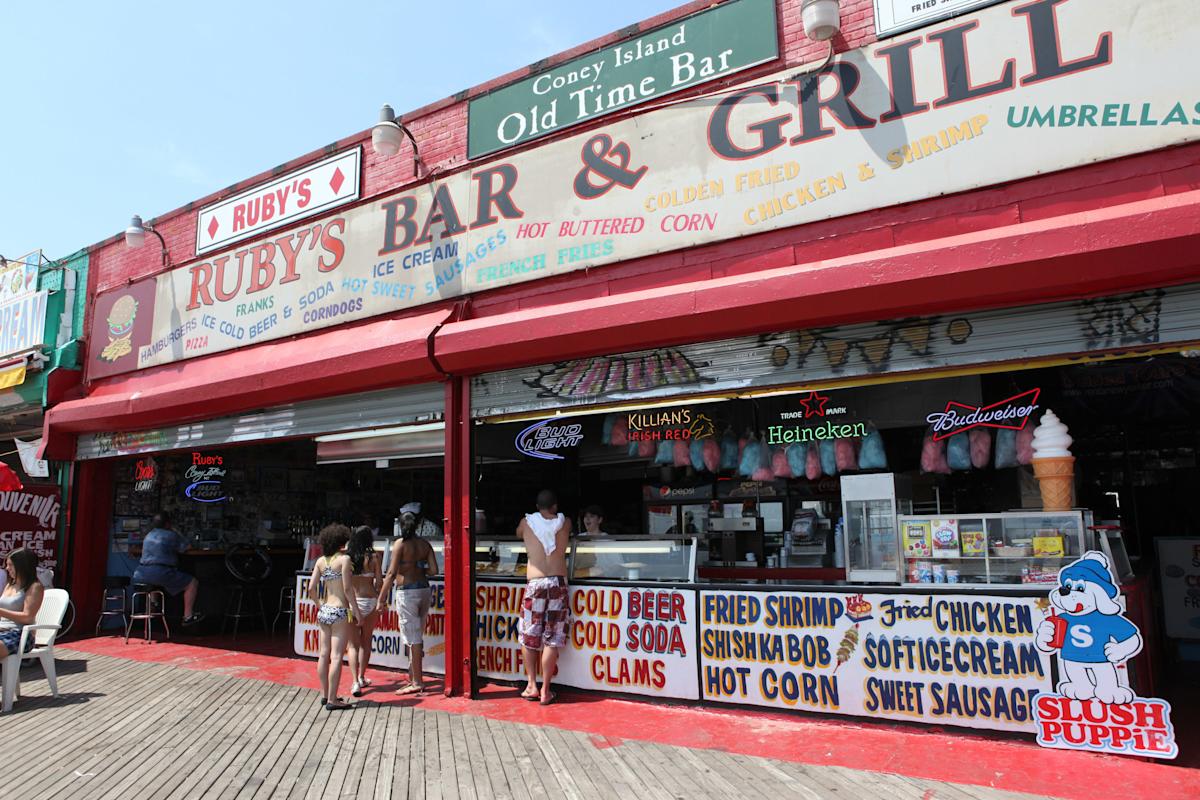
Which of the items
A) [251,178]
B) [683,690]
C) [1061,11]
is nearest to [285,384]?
[251,178]

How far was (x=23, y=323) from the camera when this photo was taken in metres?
13.3

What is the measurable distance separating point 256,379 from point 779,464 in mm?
5929

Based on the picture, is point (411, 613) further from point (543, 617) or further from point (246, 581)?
point (246, 581)

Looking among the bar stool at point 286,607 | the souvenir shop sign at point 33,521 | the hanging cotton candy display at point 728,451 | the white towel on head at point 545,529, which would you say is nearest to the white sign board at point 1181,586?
the hanging cotton candy display at point 728,451

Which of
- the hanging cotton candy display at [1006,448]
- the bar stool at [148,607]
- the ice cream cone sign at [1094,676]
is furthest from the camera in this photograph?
the bar stool at [148,607]

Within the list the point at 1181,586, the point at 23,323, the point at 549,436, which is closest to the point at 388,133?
the point at 549,436

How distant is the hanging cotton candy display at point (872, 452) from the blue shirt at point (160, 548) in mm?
9654

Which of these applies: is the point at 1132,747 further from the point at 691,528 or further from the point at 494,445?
the point at 494,445

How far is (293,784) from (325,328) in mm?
5463

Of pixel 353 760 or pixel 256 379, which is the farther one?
pixel 256 379

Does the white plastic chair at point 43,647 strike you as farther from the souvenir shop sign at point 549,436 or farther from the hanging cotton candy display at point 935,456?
the hanging cotton candy display at point 935,456

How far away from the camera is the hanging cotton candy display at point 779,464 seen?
8.26 meters

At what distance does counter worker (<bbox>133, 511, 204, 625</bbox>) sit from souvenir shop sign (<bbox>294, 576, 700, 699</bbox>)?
210 inches

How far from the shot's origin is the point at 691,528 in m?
11.2
